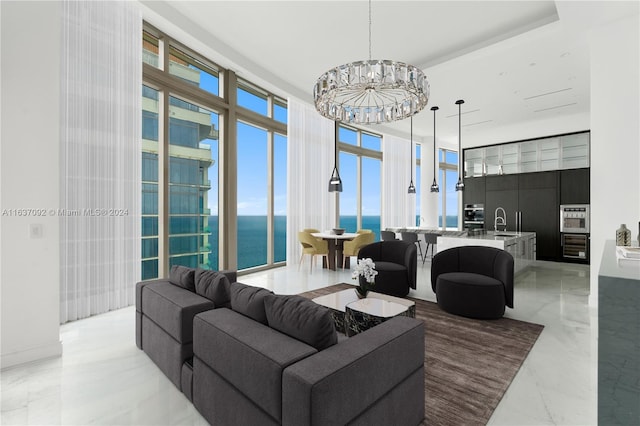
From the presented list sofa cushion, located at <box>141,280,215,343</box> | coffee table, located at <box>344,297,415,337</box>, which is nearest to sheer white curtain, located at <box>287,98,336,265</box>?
coffee table, located at <box>344,297,415,337</box>

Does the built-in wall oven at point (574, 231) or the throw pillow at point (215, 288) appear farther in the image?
the built-in wall oven at point (574, 231)

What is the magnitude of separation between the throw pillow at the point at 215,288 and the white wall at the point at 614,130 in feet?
14.0

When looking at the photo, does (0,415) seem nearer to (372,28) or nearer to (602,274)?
(602,274)

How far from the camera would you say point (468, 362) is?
8.57 ft

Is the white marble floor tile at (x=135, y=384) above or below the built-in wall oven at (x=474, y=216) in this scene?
below

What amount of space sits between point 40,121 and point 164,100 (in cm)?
215

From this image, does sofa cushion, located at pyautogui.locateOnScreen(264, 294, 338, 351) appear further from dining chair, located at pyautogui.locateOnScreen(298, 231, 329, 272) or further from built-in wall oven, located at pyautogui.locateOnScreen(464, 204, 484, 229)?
built-in wall oven, located at pyautogui.locateOnScreen(464, 204, 484, 229)

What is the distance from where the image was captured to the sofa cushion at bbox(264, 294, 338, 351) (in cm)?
154

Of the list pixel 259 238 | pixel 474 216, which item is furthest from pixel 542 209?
pixel 259 238

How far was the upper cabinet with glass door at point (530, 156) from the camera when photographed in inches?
298

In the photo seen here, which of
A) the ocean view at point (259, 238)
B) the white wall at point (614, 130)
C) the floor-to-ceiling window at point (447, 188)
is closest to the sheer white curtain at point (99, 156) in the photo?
the ocean view at point (259, 238)

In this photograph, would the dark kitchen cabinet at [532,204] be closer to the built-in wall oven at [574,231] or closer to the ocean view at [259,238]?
the built-in wall oven at [574,231]

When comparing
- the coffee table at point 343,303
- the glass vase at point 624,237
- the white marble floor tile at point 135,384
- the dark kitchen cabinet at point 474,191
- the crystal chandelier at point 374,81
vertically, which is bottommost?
the white marble floor tile at point 135,384

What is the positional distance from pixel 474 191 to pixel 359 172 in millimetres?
3431
